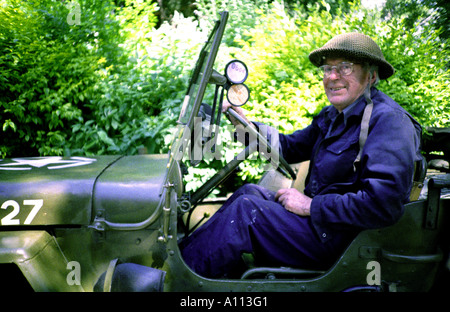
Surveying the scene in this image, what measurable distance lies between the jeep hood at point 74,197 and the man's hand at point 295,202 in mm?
660

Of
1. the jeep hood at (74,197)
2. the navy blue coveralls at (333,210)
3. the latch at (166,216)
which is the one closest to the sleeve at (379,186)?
the navy blue coveralls at (333,210)

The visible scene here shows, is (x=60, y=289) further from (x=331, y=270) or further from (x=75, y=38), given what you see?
(x=75, y=38)

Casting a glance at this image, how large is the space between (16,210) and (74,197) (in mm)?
241

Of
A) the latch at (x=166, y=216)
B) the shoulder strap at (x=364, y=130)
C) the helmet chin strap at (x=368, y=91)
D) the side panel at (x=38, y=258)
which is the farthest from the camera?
the helmet chin strap at (x=368, y=91)

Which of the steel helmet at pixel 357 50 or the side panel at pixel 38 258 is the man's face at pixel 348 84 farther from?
the side panel at pixel 38 258

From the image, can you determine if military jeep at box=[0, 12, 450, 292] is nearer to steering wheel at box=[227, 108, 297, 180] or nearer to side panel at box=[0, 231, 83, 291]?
side panel at box=[0, 231, 83, 291]

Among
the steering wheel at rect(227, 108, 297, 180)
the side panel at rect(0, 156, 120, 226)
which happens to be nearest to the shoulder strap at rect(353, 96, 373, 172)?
the steering wheel at rect(227, 108, 297, 180)

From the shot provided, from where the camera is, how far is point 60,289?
155 centimetres

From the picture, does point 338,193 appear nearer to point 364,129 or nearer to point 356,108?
point 364,129

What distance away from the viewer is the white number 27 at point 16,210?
1.58 metres

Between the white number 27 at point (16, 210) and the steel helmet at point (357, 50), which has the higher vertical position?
the steel helmet at point (357, 50)

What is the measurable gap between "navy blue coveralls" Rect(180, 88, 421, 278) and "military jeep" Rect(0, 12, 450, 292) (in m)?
0.10

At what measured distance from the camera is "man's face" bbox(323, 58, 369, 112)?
2006mm
